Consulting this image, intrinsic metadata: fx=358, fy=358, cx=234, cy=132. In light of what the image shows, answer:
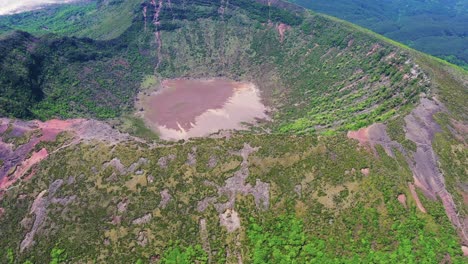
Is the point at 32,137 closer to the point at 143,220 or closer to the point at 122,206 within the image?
the point at 122,206

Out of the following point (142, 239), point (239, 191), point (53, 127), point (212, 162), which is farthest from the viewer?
point (53, 127)

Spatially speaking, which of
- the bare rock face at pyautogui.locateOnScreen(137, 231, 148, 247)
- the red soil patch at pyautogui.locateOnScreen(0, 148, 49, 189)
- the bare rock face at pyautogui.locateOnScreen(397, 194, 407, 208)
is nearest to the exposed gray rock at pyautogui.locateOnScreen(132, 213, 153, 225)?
the bare rock face at pyautogui.locateOnScreen(137, 231, 148, 247)

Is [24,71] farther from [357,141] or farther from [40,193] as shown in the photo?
[357,141]

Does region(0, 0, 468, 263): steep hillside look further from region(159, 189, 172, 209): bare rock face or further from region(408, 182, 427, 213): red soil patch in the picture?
region(159, 189, 172, 209): bare rock face

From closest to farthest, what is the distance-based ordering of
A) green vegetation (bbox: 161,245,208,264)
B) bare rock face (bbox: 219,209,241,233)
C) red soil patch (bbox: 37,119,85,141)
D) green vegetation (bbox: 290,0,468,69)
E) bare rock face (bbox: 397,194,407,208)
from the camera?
green vegetation (bbox: 161,245,208,264) < bare rock face (bbox: 397,194,407,208) < bare rock face (bbox: 219,209,241,233) < red soil patch (bbox: 37,119,85,141) < green vegetation (bbox: 290,0,468,69)

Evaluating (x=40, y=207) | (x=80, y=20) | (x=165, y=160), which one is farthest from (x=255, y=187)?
(x=80, y=20)

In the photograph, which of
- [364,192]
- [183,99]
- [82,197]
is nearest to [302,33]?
[183,99]

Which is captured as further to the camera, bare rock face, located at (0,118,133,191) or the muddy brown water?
the muddy brown water
